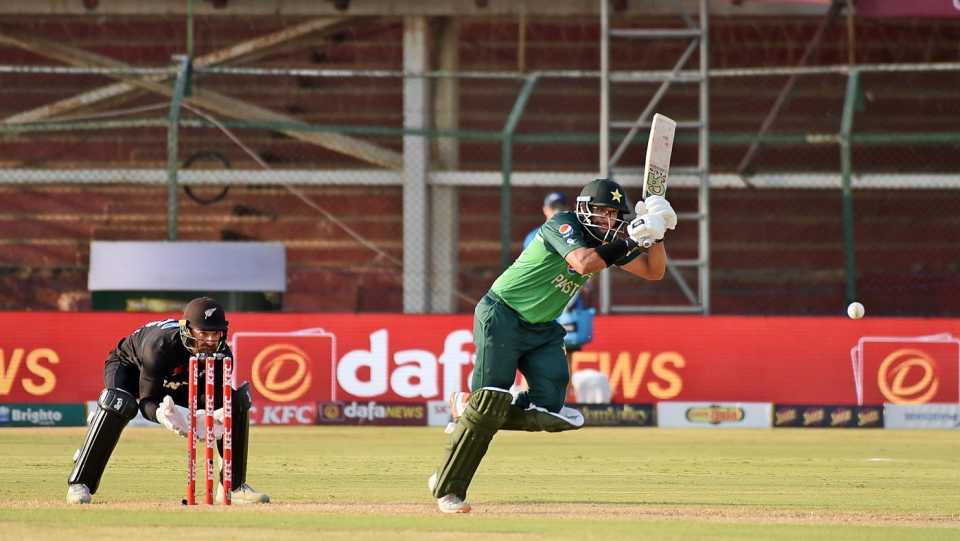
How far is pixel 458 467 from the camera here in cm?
953

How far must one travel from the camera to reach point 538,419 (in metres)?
9.66

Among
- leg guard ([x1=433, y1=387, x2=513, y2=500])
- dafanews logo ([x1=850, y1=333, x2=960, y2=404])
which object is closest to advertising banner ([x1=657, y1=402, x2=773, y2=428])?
dafanews logo ([x1=850, y1=333, x2=960, y2=404])

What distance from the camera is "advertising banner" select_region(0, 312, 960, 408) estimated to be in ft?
59.9

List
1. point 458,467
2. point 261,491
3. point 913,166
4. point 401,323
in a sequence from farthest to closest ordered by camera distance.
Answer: point 913,166, point 401,323, point 261,491, point 458,467

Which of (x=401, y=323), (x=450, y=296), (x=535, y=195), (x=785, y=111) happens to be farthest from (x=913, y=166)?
(x=401, y=323)

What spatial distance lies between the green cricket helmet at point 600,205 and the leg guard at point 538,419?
1.03m

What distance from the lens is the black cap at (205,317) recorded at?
969cm

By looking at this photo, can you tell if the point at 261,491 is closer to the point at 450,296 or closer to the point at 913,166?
the point at 450,296

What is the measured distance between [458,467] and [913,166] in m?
17.0

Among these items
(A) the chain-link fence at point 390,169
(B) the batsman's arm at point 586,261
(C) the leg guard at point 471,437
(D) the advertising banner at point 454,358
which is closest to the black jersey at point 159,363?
(C) the leg guard at point 471,437

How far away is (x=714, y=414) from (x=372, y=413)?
375 centimetres

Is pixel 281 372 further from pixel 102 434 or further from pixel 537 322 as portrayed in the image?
pixel 537 322

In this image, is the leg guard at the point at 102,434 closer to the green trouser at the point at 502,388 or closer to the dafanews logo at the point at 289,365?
the green trouser at the point at 502,388

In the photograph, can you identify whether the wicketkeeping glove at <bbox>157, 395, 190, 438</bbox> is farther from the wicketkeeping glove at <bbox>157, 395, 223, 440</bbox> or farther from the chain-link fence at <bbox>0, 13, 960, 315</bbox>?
the chain-link fence at <bbox>0, 13, 960, 315</bbox>
